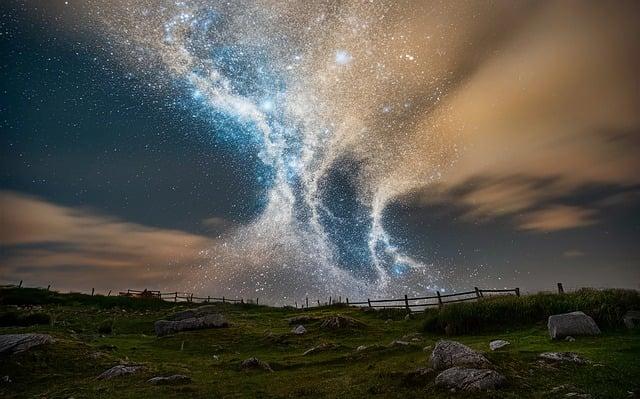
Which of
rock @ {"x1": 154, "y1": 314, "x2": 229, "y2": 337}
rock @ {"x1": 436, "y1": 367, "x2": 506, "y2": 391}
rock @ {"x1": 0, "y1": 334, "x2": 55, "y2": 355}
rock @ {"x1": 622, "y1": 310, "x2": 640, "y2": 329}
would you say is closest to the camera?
rock @ {"x1": 436, "y1": 367, "x2": 506, "y2": 391}

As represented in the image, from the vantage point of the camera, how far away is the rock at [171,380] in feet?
45.9

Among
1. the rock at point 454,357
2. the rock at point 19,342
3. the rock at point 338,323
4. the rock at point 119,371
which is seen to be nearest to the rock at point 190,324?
the rock at point 338,323

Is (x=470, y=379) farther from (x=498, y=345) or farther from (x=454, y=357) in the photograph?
(x=498, y=345)

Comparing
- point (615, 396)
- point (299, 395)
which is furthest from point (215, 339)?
point (615, 396)

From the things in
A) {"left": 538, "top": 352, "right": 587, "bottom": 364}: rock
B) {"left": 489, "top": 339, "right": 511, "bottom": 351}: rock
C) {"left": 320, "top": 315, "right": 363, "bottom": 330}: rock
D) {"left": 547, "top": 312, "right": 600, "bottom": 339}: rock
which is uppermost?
{"left": 547, "top": 312, "right": 600, "bottom": 339}: rock

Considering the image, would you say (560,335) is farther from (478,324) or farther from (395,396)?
(395,396)

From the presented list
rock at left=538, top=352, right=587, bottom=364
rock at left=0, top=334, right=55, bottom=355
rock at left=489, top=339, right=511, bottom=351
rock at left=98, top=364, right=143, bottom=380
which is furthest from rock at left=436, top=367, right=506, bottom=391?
rock at left=0, top=334, right=55, bottom=355

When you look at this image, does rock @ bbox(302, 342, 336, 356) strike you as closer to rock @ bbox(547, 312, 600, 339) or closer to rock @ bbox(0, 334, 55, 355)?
rock @ bbox(547, 312, 600, 339)

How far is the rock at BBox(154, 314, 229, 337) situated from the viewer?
97.0 feet

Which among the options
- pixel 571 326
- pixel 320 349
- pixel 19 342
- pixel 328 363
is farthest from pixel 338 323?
pixel 19 342

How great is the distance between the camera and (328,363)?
17172 mm

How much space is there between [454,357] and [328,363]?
6885mm

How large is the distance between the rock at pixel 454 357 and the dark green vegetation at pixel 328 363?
56 cm

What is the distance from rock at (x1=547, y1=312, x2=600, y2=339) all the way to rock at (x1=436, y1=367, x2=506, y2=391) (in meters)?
9.07
